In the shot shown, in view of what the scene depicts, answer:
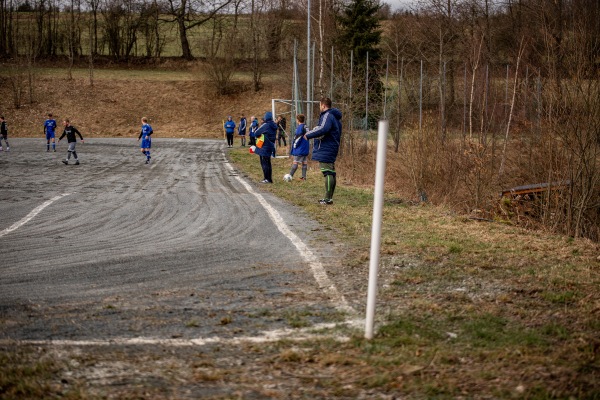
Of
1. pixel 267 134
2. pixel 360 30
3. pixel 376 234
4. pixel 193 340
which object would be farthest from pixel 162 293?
pixel 360 30

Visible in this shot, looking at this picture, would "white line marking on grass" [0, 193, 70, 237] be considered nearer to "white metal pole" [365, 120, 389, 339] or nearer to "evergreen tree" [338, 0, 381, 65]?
"white metal pole" [365, 120, 389, 339]

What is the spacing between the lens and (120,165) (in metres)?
26.0

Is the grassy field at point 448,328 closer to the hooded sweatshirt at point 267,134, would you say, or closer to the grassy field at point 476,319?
the grassy field at point 476,319

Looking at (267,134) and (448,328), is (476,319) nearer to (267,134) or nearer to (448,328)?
(448,328)

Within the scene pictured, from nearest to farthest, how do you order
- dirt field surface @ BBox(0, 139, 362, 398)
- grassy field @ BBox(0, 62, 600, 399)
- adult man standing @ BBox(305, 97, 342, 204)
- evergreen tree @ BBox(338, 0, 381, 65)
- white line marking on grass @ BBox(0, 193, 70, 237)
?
grassy field @ BBox(0, 62, 600, 399), dirt field surface @ BBox(0, 139, 362, 398), white line marking on grass @ BBox(0, 193, 70, 237), adult man standing @ BBox(305, 97, 342, 204), evergreen tree @ BBox(338, 0, 381, 65)

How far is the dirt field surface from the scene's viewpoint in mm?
4520

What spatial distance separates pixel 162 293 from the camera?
6.54 metres

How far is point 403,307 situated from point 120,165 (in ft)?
70.6

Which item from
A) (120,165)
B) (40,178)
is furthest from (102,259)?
(120,165)

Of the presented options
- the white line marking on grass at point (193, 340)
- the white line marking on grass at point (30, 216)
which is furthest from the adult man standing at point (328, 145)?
the white line marking on grass at point (193, 340)

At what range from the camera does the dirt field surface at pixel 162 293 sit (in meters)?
Result: 4.52

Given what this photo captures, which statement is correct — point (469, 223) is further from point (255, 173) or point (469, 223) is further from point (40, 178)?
point (40, 178)

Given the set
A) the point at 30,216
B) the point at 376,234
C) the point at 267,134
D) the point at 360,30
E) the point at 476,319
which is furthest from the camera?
the point at 360,30

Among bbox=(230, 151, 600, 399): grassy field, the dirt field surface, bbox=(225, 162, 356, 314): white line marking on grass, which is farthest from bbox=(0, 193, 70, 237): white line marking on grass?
bbox=(230, 151, 600, 399): grassy field
